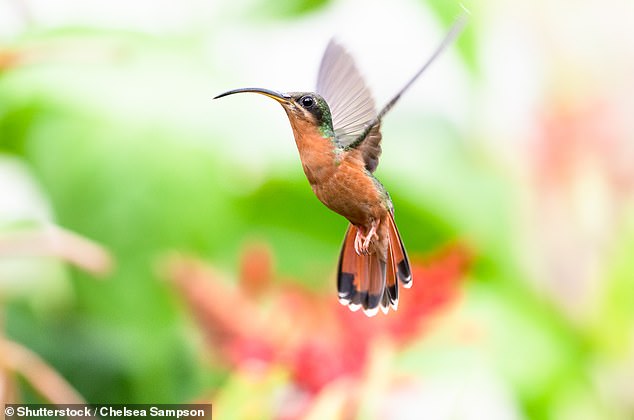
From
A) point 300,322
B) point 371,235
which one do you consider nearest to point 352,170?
point 371,235

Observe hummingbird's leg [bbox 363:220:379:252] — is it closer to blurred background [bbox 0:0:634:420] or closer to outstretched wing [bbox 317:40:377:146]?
outstretched wing [bbox 317:40:377:146]

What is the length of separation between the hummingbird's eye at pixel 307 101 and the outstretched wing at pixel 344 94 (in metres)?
0.02

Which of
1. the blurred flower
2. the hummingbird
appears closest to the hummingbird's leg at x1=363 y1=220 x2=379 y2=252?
the hummingbird

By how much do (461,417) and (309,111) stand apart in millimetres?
322

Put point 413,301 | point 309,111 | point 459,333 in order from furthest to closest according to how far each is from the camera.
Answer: point 459,333 → point 413,301 → point 309,111

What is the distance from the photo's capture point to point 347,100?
0.88ft

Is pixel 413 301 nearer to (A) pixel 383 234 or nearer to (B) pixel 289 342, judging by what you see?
(B) pixel 289 342

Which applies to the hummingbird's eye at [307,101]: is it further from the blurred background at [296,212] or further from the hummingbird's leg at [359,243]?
the blurred background at [296,212]

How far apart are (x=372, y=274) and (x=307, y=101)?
0.07 metres

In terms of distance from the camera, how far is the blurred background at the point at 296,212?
56cm

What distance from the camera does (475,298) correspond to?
0.77 m

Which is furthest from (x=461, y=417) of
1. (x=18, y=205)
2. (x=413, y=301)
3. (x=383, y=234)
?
(x=18, y=205)

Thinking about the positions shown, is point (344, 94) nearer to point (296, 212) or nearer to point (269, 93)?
point (269, 93)

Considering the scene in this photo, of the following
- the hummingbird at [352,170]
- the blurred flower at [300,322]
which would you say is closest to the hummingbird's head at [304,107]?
the hummingbird at [352,170]
